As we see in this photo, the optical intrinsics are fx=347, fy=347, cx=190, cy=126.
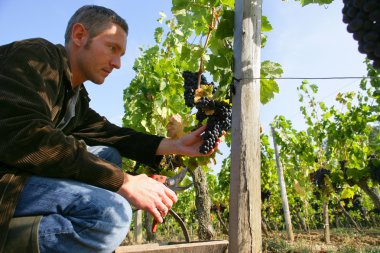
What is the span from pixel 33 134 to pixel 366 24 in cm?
142

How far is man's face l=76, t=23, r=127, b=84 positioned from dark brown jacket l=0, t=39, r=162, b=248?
0.25m

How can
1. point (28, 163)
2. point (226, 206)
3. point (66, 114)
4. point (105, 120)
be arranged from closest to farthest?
point (28, 163), point (66, 114), point (105, 120), point (226, 206)

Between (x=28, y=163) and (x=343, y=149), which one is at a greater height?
(x=343, y=149)

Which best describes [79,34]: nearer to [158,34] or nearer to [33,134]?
[33,134]

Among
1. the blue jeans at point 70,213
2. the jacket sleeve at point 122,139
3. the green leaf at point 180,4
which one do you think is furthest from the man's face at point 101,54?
the green leaf at point 180,4

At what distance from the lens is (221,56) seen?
115 inches

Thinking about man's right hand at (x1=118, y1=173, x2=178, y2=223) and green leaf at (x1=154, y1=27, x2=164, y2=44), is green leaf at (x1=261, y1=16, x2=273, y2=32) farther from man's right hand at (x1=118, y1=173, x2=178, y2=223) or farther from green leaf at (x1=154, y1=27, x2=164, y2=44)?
green leaf at (x1=154, y1=27, x2=164, y2=44)

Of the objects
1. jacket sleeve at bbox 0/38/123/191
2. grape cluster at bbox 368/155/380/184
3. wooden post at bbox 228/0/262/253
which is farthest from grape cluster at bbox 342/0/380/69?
grape cluster at bbox 368/155/380/184

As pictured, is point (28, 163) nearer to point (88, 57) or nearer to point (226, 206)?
point (88, 57)

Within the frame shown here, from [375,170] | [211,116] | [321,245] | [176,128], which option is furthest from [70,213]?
[321,245]

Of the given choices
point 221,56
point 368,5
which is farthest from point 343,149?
point 368,5

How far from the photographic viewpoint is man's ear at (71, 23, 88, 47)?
215cm

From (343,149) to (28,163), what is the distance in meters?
9.72

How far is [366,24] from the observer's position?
1352 mm
